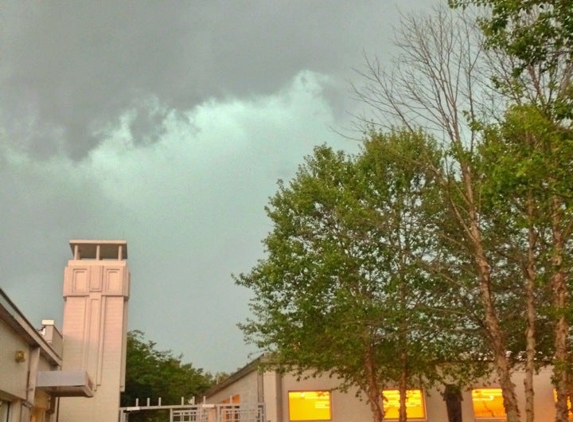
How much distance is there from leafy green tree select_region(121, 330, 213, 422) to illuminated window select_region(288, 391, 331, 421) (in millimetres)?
18941

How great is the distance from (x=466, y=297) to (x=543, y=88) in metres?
5.28

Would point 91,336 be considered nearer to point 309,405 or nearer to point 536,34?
point 309,405

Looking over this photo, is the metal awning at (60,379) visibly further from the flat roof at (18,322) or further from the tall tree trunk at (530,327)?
the tall tree trunk at (530,327)

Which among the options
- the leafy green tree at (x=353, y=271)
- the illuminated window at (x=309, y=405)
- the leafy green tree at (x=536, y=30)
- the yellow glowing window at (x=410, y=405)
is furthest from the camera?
the yellow glowing window at (x=410, y=405)

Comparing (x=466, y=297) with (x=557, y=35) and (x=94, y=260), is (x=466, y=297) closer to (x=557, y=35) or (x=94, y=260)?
(x=557, y=35)

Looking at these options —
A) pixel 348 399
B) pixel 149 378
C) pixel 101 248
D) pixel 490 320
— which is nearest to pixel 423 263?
pixel 490 320

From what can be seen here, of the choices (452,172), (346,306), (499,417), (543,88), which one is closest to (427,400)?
(499,417)

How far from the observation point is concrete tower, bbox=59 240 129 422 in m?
25.6

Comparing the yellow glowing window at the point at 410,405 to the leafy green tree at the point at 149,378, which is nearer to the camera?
the yellow glowing window at the point at 410,405

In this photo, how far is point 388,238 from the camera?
1695cm

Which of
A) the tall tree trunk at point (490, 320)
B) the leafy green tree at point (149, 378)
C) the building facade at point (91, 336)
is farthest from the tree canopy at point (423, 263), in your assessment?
the leafy green tree at point (149, 378)

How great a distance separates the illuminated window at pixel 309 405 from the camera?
22844 millimetres

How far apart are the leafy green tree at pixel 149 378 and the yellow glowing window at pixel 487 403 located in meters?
22.5

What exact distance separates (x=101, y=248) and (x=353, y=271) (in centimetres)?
1505
